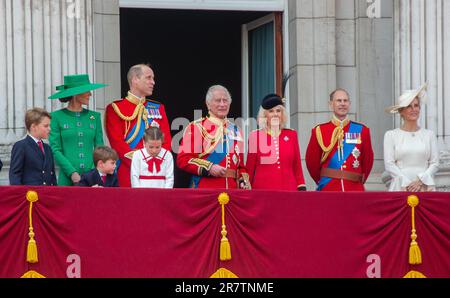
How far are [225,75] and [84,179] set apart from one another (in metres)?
8.95

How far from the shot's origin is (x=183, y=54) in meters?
24.6

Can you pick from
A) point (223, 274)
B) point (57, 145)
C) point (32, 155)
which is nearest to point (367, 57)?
point (57, 145)

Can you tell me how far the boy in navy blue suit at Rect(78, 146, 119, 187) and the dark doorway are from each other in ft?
24.9

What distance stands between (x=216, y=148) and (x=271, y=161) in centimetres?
59

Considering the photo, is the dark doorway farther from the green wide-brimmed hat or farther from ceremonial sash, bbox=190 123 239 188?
ceremonial sash, bbox=190 123 239 188

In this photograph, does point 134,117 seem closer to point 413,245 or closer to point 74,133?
point 74,133

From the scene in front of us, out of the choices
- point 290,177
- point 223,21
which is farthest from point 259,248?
point 223,21

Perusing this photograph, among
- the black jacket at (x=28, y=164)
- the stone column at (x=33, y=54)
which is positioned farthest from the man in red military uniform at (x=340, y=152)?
the black jacket at (x=28, y=164)

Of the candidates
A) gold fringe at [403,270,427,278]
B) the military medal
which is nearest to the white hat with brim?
the military medal

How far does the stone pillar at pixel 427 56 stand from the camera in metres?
18.5

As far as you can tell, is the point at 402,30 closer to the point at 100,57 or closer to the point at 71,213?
the point at 100,57

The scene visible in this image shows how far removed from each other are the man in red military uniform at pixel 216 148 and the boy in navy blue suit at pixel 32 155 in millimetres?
1559

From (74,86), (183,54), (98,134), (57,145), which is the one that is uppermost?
(183,54)

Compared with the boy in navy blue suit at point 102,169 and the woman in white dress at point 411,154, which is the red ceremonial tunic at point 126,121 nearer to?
the boy in navy blue suit at point 102,169
